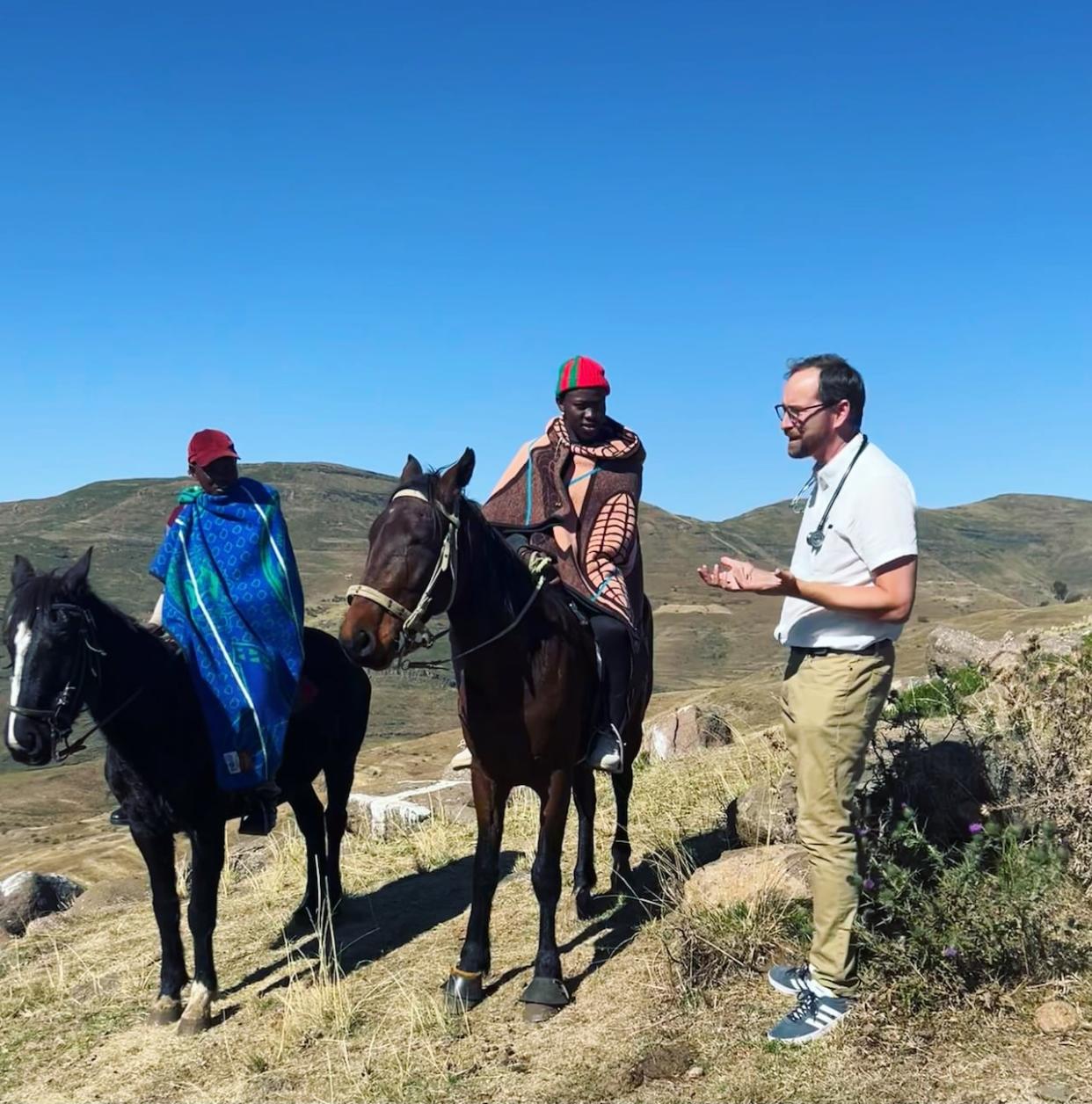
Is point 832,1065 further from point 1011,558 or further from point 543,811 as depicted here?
point 1011,558

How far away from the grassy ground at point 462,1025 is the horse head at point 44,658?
1.66 m

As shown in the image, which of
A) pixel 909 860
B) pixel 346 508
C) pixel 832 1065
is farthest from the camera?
pixel 346 508

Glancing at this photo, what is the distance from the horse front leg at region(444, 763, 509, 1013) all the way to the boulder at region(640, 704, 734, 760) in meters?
6.94

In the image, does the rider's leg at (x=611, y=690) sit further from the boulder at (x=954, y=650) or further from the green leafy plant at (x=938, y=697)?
the boulder at (x=954, y=650)

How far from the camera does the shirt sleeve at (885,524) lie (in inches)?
144

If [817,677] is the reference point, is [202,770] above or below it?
below

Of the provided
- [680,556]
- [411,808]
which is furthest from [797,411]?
[680,556]

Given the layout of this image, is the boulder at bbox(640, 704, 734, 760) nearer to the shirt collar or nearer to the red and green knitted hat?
the red and green knitted hat

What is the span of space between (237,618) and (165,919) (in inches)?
65.1

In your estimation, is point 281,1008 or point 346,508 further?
point 346,508

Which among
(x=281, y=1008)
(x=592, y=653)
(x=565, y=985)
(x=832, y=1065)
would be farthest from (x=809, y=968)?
(x=281, y=1008)

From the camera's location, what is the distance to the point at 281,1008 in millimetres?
5281

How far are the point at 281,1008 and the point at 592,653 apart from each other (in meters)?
2.48

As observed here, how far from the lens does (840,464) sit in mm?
3883
